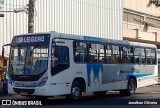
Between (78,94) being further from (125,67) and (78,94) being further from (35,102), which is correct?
(125,67)

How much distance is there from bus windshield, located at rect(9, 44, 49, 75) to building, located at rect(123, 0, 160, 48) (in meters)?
26.5

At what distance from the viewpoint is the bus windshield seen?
697 inches

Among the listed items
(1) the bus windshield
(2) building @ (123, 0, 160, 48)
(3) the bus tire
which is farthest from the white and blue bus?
(2) building @ (123, 0, 160, 48)

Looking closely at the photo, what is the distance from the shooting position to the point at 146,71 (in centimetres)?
2461

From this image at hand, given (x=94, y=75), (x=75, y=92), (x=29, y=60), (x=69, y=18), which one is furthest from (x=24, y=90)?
(x=69, y=18)

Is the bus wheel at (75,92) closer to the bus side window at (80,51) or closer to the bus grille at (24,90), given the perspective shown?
the bus side window at (80,51)

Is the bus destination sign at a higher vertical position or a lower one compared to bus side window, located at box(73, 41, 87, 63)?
higher

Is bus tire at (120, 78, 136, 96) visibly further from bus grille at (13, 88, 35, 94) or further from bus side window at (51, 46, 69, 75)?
bus grille at (13, 88, 35, 94)

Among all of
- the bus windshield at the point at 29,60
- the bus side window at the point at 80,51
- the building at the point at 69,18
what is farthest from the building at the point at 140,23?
the bus windshield at the point at 29,60

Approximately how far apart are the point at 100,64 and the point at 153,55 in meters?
5.97

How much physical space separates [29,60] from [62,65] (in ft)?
4.55

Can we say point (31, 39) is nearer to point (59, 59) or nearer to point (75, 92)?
point (59, 59)

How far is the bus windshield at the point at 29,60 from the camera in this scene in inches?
697

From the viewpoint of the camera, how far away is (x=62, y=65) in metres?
18.2
